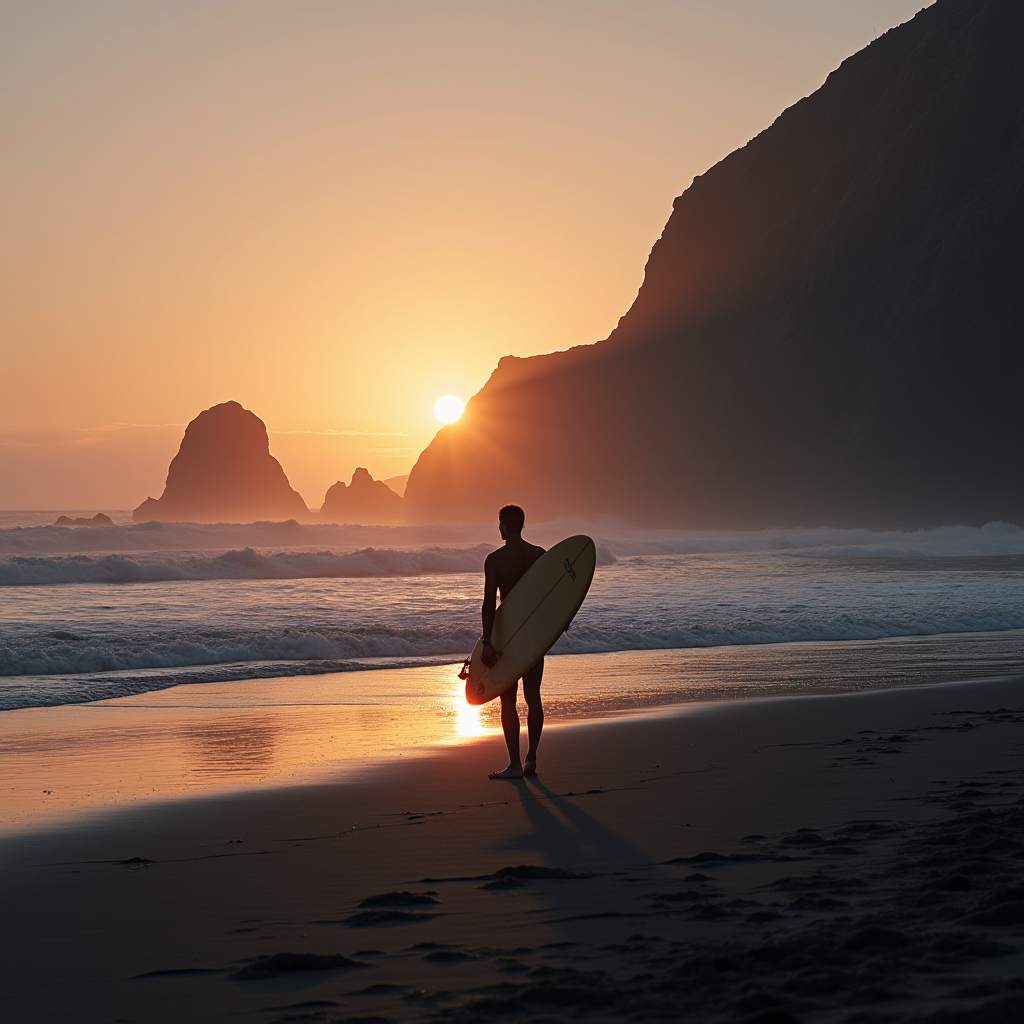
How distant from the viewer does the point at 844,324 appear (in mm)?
64688

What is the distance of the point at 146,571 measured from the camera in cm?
2902

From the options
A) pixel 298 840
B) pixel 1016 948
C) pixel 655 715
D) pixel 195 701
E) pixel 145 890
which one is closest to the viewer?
pixel 1016 948

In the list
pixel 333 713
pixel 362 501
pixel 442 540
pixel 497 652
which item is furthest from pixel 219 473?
pixel 497 652

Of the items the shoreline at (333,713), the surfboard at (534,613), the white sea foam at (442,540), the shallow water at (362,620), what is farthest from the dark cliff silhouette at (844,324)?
the surfboard at (534,613)

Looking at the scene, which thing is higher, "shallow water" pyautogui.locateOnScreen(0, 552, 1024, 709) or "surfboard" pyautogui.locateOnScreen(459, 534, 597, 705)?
"surfboard" pyautogui.locateOnScreen(459, 534, 597, 705)

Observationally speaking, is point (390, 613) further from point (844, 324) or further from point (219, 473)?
point (219, 473)

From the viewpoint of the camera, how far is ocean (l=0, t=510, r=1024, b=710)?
1310 centimetres

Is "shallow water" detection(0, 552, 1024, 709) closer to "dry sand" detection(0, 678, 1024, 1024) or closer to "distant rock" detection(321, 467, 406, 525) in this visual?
"dry sand" detection(0, 678, 1024, 1024)

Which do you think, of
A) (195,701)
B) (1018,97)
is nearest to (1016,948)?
(195,701)

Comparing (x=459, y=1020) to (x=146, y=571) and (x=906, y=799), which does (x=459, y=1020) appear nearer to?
(x=906, y=799)

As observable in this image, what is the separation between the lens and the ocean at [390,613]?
13102mm

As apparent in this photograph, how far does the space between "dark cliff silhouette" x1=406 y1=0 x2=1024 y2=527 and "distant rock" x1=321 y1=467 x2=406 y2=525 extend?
257 ft

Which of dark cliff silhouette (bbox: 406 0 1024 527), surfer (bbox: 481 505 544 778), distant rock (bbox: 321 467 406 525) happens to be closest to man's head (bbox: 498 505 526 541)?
surfer (bbox: 481 505 544 778)

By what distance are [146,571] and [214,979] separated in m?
27.3
